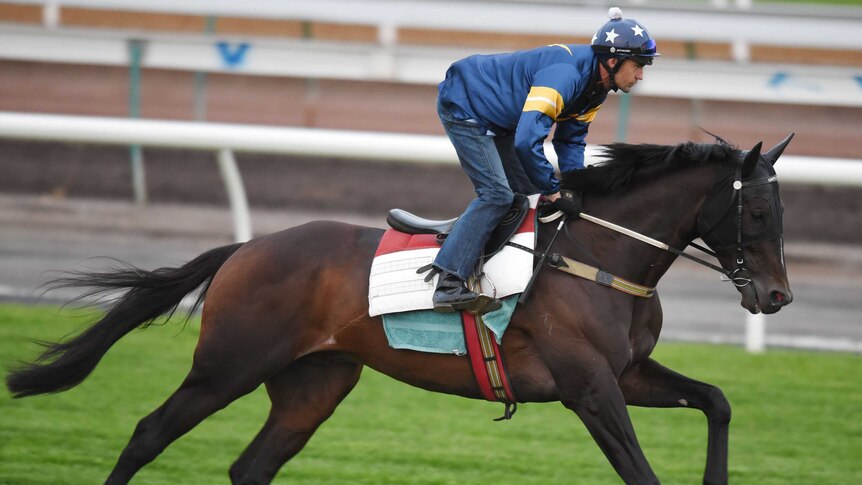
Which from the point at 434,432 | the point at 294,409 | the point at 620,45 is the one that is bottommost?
the point at 434,432

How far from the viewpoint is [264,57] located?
13383 mm

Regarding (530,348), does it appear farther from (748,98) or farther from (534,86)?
(748,98)

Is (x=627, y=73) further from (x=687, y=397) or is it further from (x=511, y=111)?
(x=687, y=397)

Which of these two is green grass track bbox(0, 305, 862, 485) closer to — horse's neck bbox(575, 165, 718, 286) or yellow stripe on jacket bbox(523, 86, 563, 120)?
horse's neck bbox(575, 165, 718, 286)

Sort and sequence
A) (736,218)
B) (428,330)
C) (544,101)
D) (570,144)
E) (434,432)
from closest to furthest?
(544,101), (736,218), (428,330), (570,144), (434,432)

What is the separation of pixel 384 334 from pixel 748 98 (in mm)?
8922

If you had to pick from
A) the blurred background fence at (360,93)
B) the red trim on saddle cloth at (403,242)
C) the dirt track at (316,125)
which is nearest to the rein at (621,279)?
the red trim on saddle cloth at (403,242)

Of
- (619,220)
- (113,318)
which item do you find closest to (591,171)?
(619,220)

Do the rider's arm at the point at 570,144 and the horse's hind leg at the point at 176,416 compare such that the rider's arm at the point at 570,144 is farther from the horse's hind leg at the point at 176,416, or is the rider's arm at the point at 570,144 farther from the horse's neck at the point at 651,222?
the horse's hind leg at the point at 176,416

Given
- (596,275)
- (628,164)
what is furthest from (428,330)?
(628,164)

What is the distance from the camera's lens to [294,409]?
4898mm

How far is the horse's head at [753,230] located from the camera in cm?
438

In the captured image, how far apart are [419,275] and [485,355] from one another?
1.37 feet

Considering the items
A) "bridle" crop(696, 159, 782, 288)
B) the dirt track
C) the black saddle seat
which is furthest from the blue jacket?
the dirt track
